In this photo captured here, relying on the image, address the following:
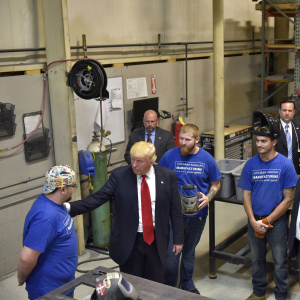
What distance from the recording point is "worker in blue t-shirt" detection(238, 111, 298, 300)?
3.97 meters

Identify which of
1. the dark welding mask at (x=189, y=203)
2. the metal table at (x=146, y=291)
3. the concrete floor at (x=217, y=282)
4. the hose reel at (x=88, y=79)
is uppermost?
the hose reel at (x=88, y=79)

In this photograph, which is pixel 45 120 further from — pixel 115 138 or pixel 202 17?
pixel 202 17

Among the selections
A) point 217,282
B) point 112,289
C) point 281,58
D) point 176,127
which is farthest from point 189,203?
point 281,58

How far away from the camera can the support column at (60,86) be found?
16.3 ft

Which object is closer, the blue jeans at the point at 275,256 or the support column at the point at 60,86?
the blue jeans at the point at 275,256

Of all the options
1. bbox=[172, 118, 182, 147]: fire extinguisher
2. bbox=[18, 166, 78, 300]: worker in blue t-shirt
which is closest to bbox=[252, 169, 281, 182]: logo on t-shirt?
bbox=[18, 166, 78, 300]: worker in blue t-shirt

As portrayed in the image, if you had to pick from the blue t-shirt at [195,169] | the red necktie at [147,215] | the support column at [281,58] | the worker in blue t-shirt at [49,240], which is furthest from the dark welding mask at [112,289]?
the support column at [281,58]

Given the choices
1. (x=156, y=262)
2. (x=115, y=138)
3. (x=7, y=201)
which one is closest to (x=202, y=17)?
(x=115, y=138)

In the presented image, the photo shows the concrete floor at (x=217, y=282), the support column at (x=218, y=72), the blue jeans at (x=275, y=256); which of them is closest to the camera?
the blue jeans at (x=275, y=256)

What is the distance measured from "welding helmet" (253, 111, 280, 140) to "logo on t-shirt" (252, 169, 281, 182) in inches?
11.3

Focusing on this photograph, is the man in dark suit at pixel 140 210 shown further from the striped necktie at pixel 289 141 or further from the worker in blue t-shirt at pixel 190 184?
the striped necktie at pixel 289 141

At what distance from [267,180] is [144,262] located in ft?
4.12

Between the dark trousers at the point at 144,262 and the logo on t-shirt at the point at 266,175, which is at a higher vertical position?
the logo on t-shirt at the point at 266,175

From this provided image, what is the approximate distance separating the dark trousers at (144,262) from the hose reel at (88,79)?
1938 mm
